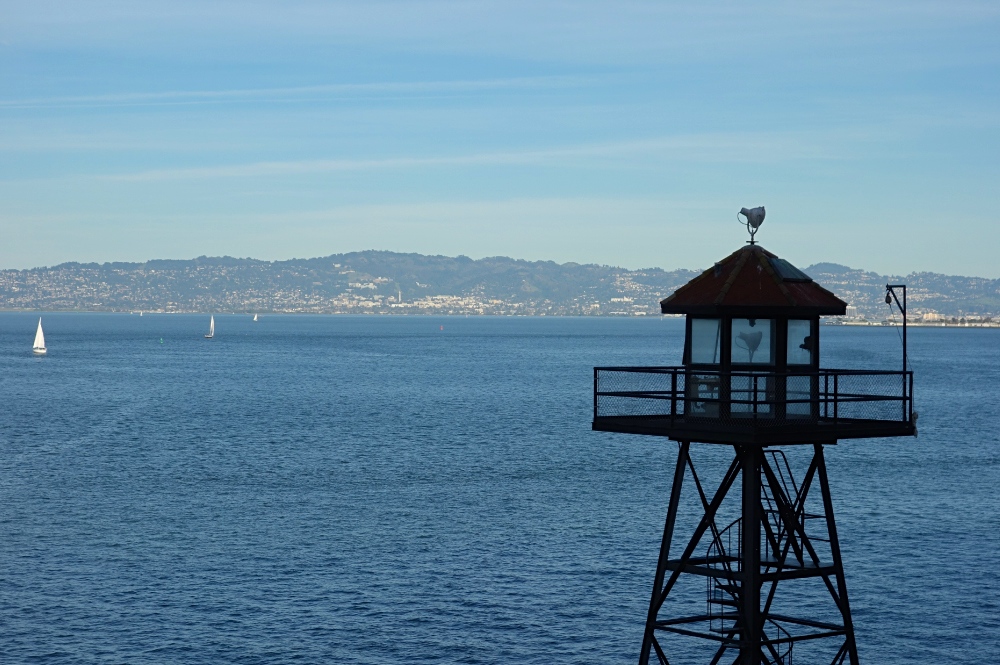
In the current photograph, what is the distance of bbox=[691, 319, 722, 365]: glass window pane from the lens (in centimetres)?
2508

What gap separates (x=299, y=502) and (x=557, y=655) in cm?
3007

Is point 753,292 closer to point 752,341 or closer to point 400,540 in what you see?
point 752,341

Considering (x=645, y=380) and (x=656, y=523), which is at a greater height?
(x=645, y=380)

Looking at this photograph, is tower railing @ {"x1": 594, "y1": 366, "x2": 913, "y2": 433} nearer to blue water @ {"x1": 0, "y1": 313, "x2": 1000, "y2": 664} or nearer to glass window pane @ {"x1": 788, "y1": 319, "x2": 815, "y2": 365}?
glass window pane @ {"x1": 788, "y1": 319, "x2": 815, "y2": 365}

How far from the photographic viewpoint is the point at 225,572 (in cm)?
5075

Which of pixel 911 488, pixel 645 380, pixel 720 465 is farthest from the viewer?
pixel 720 465

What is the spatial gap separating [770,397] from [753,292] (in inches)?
80.9

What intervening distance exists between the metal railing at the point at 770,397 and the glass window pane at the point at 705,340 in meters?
0.31

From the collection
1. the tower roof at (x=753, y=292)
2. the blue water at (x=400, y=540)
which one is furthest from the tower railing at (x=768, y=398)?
the blue water at (x=400, y=540)

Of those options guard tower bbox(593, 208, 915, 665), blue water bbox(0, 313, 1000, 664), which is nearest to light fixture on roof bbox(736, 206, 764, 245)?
guard tower bbox(593, 208, 915, 665)

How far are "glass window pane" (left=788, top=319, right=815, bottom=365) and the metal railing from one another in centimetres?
35

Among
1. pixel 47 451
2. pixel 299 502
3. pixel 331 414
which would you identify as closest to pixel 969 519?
pixel 299 502

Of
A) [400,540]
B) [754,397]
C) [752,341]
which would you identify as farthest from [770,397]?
[400,540]

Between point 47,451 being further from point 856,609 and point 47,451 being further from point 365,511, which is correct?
point 856,609
